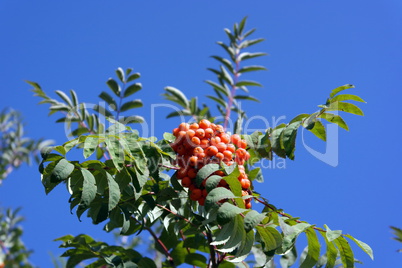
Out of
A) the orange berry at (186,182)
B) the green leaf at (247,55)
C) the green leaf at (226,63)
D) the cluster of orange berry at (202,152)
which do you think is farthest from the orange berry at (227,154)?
the green leaf at (247,55)

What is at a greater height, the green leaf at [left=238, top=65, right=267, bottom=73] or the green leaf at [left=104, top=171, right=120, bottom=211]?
the green leaf at [left=238, top=65, right=267, bottom=73]

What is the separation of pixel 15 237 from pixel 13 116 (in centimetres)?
220

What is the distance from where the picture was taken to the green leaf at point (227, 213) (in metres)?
2.00

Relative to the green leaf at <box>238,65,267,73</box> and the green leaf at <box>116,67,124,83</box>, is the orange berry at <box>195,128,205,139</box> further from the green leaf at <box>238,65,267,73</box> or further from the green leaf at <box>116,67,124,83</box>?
the green leaf at <box>238,65,267,73</box>

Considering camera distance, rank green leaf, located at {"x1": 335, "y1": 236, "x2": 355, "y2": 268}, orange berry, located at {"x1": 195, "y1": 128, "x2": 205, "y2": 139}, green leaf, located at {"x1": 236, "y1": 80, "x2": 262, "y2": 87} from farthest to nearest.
Result: green leaf, located at {"x1": 236, "y1": 80, "x2": 262, "y2": 87}, orange berry, located at {"x1": 195, "y1": 128, "x2": 205, "y2": 139}, green leaf, located at {"x1": 335, "y1": 236, "x2": 355, "y2": 268}

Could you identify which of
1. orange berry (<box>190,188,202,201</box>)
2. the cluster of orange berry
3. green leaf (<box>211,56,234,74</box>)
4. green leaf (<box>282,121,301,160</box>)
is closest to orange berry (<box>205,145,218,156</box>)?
the cluster of orange berry

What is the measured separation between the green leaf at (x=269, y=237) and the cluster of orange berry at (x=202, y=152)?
0.78 feet

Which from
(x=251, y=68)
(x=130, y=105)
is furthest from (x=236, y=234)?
(x=251, y=68)

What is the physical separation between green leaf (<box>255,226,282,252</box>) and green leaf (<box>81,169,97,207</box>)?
728mm

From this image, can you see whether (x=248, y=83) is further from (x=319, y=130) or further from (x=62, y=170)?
(x=62, y=170)

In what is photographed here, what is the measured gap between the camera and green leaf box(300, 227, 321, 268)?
224 centimetres

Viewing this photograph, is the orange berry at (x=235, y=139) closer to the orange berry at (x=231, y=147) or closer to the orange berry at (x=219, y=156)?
the orange berry at (x=231, y=147)

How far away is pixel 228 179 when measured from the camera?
2.24 m

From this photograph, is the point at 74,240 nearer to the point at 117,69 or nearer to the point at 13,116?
the point at 117,69
